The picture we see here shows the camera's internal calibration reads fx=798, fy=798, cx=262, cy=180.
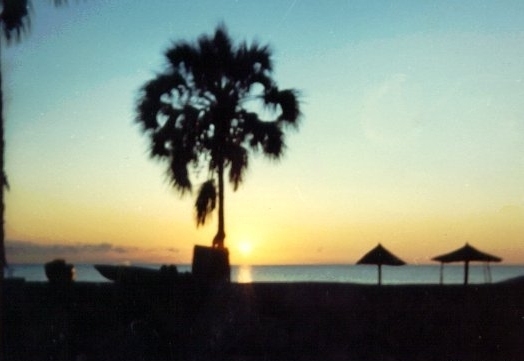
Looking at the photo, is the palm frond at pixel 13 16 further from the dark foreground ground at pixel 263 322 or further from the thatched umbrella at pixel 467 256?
the thatched umbrella at pixel 467 256

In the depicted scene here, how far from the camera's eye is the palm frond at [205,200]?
18.9 meters

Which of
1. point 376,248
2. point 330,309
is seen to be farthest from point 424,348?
point 376,248

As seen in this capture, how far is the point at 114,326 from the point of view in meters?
13.7

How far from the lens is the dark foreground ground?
12.2m

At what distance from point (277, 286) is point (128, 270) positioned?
2.76m

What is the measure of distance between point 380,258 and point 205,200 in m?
6.50

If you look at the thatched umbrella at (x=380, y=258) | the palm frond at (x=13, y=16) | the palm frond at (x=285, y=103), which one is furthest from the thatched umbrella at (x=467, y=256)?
the palm frond at (x=13, y=16)

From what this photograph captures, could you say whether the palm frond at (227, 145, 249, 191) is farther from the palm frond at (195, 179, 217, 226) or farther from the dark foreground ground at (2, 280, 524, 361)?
the dark foreground ground at (2, 280, 524, 361)

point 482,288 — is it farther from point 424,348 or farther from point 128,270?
point 128,270

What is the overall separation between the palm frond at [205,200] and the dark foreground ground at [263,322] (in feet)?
14.4

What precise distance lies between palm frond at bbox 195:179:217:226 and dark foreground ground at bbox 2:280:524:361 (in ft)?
14.4

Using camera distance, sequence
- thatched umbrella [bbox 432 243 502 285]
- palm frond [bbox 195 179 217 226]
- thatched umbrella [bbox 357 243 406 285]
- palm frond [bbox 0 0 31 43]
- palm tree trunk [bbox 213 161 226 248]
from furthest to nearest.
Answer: thatched umbrella [bbox 357 243 406 285] → thatched umbrella [bbox 432 243 502 285] → palm frond [bbox 195 179 217 226] → palm tree trunk [bbox 213 161 226 248] → palm frond [bbox 0 0 31 43]

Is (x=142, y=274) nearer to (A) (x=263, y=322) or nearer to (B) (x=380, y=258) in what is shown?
(A) (x=263, y=322)

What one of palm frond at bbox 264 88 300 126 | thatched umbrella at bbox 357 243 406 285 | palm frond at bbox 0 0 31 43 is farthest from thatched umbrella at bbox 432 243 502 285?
palm frond at bbox 0 0 31 43
